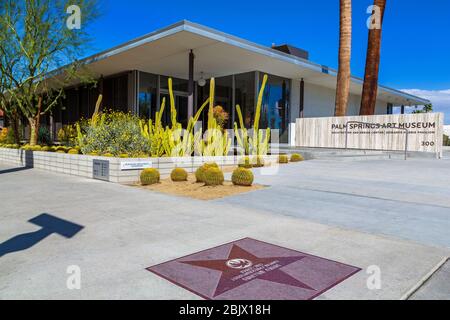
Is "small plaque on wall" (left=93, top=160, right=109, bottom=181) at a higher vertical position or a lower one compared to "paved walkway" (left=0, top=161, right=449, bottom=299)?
higher

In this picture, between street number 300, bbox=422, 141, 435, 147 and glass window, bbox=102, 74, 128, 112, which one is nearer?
street number 300, bbox=422, 141, 435, 147

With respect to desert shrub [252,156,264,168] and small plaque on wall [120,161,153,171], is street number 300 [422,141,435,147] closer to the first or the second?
desert shrub [252,156,264,168]

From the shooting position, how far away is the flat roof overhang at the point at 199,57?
39.4ft

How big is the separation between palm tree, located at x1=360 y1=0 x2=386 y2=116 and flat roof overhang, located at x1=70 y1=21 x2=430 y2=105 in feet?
7.15

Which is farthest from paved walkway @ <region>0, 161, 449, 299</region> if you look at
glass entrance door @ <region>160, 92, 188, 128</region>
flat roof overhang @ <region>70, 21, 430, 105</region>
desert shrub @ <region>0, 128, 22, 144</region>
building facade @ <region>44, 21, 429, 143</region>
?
glass entrance door @ <region>160, 92, 188, 128</region>

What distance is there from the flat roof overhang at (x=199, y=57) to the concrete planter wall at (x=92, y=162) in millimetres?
4427

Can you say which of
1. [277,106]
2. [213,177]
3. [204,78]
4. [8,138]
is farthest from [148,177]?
[277,106]

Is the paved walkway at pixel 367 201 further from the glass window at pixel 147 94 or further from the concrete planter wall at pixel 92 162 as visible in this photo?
the glass window at pixel 147 94

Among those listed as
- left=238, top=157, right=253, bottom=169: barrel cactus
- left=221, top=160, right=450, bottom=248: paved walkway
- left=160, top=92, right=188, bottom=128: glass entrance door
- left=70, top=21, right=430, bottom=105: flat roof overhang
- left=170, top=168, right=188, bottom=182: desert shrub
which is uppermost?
left=70, top=21, right=430, bottom=105: flat roof overhang

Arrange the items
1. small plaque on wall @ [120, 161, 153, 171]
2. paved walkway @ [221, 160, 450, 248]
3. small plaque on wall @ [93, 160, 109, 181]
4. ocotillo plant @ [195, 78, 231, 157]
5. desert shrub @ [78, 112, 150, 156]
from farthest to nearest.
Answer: ocotillo plant @ [195, 78, 231, 157], desert shrub @ [78, 112, 150, 156], small plaque on wall @ [93, 160, 109, 181], small plaque on wall @ [120, 161, 153, 171], paved walkway @ [221, 160, 450, 248]

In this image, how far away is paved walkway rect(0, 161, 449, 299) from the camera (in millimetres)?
2682

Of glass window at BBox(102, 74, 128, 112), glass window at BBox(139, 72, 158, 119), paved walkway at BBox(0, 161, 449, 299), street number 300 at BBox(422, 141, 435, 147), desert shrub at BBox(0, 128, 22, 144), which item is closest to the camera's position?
paved walkway at BBox(0, 161, 449, 299)

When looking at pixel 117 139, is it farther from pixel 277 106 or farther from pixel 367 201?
pixel 277 106
